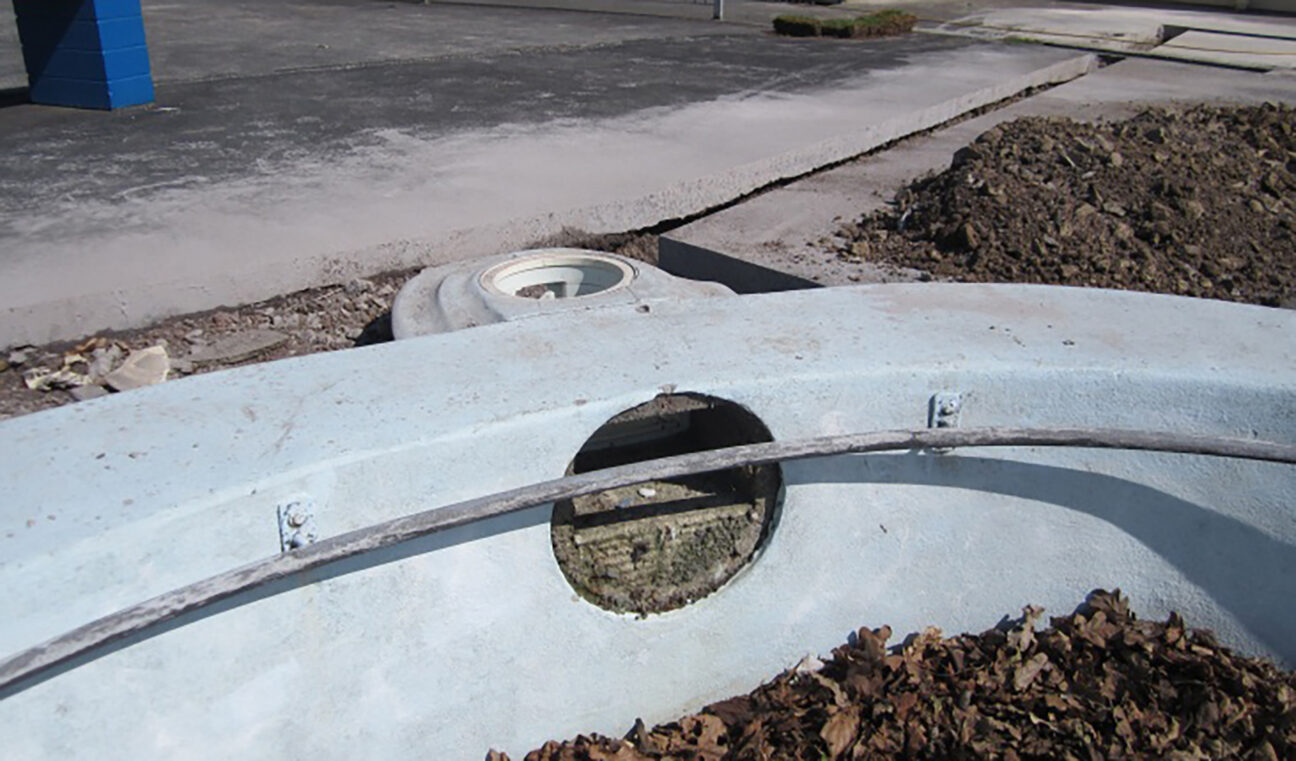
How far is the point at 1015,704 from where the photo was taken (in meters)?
2.67

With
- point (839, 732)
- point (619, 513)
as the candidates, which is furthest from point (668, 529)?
point (839, 732)

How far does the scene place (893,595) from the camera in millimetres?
2855

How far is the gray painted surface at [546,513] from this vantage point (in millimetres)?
2113

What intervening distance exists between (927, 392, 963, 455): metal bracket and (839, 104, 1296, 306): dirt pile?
154 cm

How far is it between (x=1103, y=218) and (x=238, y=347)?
3251 millimetres

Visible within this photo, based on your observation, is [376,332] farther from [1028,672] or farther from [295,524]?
[1028,672]

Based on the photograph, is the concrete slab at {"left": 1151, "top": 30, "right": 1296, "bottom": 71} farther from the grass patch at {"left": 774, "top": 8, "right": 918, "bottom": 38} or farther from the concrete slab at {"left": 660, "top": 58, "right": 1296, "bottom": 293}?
the grass patch at {"left": 774, "top": 8, "right": 918, "bottom": 38}

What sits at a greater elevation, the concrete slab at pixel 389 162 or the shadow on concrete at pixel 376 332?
the concrete slab at pixel 389 162

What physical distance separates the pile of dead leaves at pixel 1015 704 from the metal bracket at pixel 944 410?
57 cm

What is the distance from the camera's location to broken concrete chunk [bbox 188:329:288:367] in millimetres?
3682

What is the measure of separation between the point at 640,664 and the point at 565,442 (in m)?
0.62

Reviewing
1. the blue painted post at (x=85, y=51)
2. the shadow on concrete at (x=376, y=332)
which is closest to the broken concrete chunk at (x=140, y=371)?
the shadow on concrete at (x=376, y=332)

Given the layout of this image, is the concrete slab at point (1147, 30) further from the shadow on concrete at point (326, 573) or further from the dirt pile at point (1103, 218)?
the shadow on concrete at point (326, 573)

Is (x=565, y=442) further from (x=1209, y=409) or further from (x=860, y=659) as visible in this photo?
(x=1209, y=409)
